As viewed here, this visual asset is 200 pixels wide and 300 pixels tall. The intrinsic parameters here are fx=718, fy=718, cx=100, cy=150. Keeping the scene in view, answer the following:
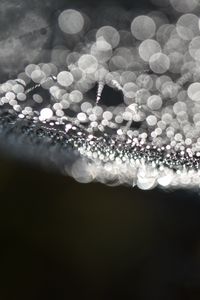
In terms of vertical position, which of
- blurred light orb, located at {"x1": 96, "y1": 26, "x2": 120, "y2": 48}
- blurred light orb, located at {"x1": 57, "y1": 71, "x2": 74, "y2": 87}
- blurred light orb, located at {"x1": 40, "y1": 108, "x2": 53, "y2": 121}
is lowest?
blurred light orb, located at {"x1": 40, "y1": 108, "x2": 53, "y2": 121}

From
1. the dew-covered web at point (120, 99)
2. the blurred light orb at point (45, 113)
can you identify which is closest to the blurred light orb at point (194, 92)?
the dew-covered web at point (120, 99)

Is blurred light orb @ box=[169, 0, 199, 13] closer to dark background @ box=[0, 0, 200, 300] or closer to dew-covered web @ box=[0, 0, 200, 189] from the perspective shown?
dew-covered web @ box=[0, 0, 200, 189]

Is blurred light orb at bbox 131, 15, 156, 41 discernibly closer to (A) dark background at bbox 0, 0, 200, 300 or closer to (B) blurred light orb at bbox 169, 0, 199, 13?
(B) blurred light orb at bbox 169, 0, 199, 13

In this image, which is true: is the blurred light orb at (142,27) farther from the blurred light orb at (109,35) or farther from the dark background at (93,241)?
the dark background at (93,241)

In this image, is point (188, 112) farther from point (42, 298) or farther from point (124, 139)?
point (42, 298)

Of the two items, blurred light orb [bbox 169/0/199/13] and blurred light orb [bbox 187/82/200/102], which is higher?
blurred light orb [bbox 169/0/199/13]

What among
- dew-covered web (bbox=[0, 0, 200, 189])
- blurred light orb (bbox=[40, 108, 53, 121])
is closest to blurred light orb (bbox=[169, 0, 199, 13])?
dew-covered web (bbox=[0, 0, 200, 189])

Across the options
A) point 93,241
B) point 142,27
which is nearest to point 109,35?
point 142,27
